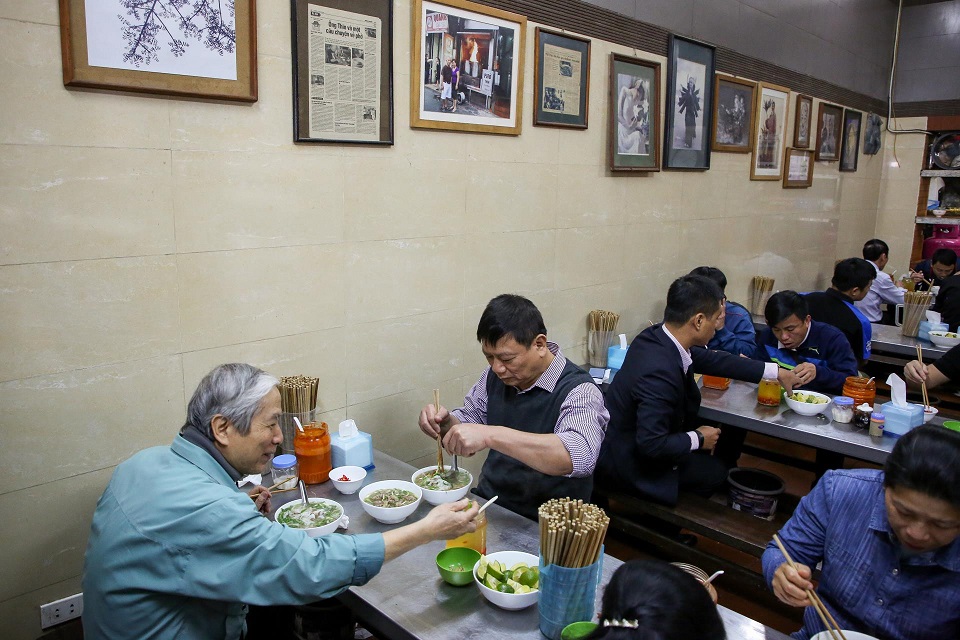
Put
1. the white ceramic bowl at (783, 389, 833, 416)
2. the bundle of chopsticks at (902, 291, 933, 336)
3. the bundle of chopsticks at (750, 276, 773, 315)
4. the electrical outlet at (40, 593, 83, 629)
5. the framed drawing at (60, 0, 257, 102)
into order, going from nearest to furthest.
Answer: the framed drawing at (60, 0, 257, 102)
the electrical outlet at (40, 593, 83, 629)
the white ceramic bowl at (783, 389, 833, 416)
the bundle of chopsticks at (902, 291, 933, 336)
the bundle of chopsticks at (750, 276, 773, 315)

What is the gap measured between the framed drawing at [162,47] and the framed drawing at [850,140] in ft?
22.5

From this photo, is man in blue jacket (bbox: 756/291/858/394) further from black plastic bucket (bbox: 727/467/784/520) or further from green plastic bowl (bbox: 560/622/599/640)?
green plastic bowl (bbox: 560/622/599/640)

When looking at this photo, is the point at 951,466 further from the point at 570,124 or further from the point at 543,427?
the point at 570,124

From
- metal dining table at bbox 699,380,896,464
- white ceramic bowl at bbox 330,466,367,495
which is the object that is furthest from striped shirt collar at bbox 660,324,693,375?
white ceramic bowl at bbox 330,466,367,495

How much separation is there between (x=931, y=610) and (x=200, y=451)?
6.01ft

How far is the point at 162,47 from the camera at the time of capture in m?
2.23

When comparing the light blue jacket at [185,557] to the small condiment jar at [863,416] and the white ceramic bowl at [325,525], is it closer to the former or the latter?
the white ceramic bowl at [325,525]

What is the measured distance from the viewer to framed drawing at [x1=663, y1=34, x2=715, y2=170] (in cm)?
459

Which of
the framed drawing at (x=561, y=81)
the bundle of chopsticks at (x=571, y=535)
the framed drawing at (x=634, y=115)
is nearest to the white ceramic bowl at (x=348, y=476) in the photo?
the bundle of chopsticks at (x=571, y=535)

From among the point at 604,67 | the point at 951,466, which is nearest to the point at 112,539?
the point at 951,466

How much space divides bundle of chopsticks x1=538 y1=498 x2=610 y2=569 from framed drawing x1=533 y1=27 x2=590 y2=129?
2623mm

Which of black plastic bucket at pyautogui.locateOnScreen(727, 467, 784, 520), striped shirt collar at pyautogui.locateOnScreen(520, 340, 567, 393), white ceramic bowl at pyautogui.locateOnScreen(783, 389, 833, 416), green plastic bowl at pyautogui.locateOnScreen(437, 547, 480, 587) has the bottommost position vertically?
black plastic bucket at pyautogui.locateOnScreen(727, 467, 784, 520)

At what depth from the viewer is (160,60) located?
223 cm

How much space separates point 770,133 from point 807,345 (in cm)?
283
